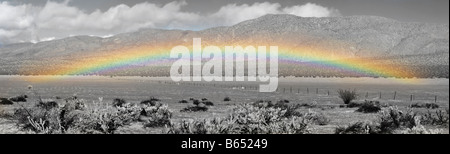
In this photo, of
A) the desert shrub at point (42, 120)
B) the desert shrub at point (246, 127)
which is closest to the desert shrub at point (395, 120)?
the desert shrub at point (246, 127)

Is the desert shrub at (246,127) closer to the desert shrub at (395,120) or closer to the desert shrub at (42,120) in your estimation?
the desert shrub at (395,120)

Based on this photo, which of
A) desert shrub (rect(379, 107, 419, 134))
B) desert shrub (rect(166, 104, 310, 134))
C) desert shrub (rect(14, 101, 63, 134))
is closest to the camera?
desert shrub (rect(166, 104, 310, 134))

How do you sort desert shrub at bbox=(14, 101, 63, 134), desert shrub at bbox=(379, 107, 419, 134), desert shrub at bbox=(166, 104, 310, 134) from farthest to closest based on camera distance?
desert shrub at bbox=(379, 107, 419, 134)
desert shrub at bbox=(14, 101, 63, 134)
desert shrub at bbox=(166, 104, 310, 134)

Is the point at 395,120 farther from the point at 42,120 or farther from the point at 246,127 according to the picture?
the point at 42,120

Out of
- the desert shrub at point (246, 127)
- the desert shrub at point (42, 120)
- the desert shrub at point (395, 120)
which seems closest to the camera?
the desert shrub at point (246, 127)

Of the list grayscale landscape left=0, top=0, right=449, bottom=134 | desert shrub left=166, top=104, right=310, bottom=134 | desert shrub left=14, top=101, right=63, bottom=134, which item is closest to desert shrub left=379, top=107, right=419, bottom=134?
grayscale landscape left=0, top=0, right=449, bottom=134

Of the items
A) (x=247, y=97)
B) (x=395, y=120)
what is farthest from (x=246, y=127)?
(x=247, y=97)

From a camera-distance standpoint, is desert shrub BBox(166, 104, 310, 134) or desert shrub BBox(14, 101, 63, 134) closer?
desert shrub BBox(166, 104, 310, 134)

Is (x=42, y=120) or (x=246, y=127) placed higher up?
(x=42, y=120)

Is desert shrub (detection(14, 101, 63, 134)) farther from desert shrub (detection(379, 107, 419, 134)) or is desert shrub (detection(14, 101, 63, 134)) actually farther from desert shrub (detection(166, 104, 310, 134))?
desert shrub (detection(379, 107, 419, 134))

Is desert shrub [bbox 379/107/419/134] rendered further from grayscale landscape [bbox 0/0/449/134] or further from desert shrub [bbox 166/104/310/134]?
desert shrub [bbox 166/104/310/134]
